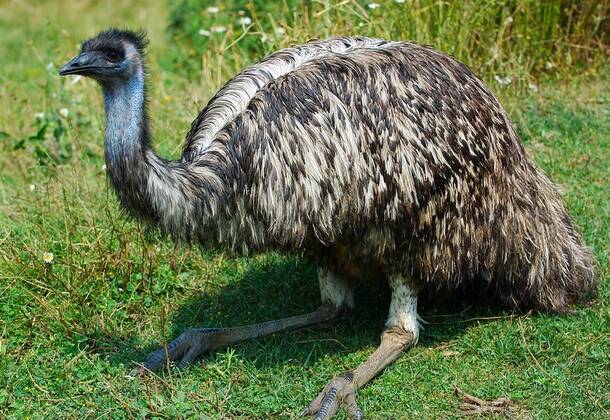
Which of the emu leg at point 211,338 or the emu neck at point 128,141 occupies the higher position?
the emu neck at point 128,141

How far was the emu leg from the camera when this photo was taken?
178 inches

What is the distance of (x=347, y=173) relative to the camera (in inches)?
159

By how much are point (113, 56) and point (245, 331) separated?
4.95 feet

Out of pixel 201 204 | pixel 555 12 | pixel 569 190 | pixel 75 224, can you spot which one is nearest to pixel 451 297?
pixel 569 190

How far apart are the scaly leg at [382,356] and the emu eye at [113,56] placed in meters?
1.56

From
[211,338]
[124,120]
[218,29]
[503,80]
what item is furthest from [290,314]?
[503,80]

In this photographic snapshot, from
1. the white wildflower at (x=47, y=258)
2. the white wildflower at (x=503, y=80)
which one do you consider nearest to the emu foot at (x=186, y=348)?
the white wildflower at (x=47, y=258)

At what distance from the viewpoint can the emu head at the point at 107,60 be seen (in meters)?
3.77

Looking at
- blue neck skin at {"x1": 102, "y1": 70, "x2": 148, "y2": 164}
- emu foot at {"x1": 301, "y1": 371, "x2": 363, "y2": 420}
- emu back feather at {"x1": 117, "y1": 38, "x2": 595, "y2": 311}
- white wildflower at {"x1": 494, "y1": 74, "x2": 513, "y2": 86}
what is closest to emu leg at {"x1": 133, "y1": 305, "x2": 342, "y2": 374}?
emu back feather at {"x1": 117, "y1": 38, "x2": 595, "y2": 311}

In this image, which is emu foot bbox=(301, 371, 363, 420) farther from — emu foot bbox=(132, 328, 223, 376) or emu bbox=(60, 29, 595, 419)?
emu foot bbox=(132, 328, 223, 376)

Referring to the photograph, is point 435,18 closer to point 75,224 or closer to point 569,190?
point 569,190

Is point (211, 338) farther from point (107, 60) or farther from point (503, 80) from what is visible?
point (503, 80)

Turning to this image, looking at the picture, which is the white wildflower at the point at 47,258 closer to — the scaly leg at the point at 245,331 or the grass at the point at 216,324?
the grass at the point at 216,324

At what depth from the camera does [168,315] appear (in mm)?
4984
